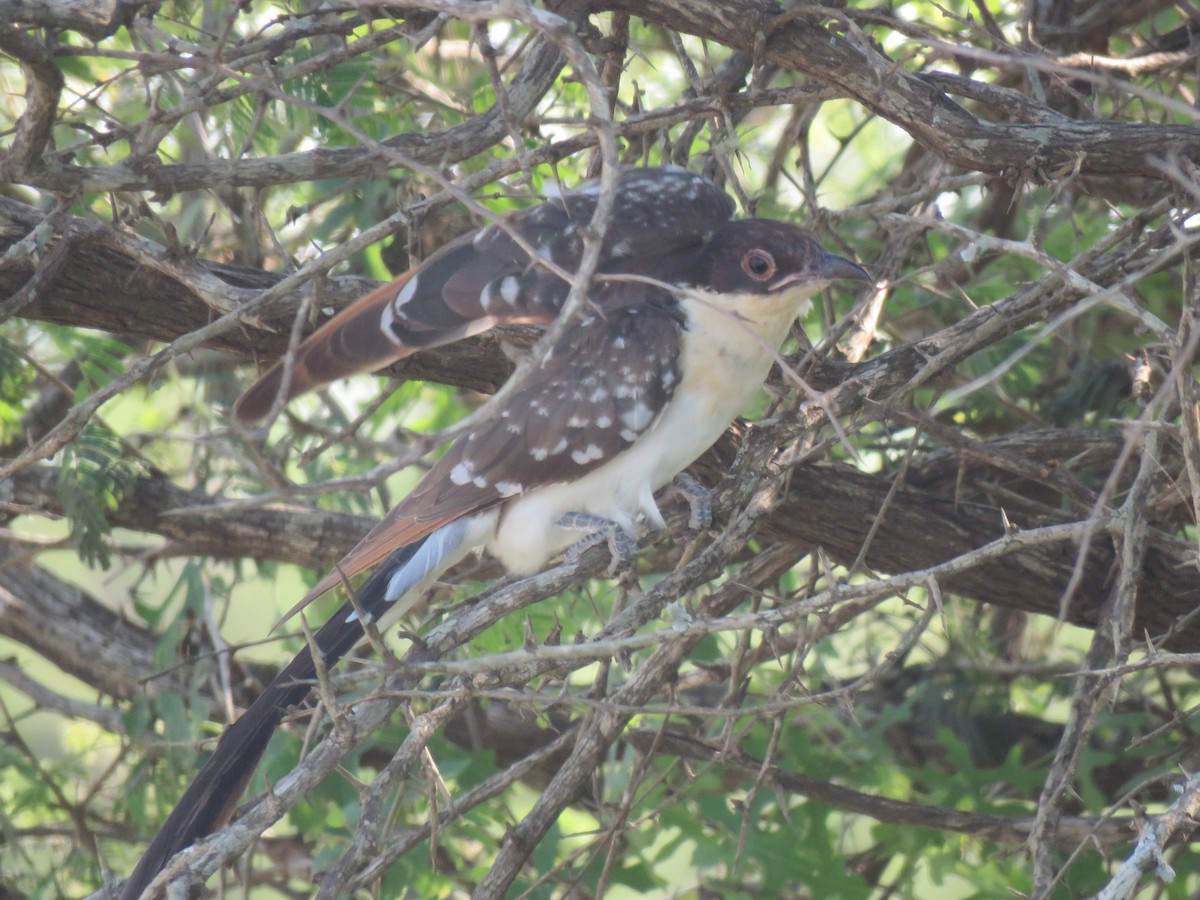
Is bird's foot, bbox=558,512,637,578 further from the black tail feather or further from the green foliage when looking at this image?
the green foliage

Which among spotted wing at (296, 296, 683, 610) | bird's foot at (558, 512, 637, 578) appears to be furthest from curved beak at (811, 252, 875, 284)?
bird's foot at (558, 512, 637, 578)

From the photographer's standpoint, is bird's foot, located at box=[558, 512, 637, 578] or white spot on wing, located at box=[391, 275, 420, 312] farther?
bird's foot, located at box=[558, 512, 637, 578]

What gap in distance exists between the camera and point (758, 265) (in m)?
2.90

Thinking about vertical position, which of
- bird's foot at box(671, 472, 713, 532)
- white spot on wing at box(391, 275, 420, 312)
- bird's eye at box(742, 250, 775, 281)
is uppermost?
white spot on wing at box(391, 275, 420, 312)

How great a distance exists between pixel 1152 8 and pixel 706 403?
78.7 inches

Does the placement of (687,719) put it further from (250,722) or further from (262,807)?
(262,807)

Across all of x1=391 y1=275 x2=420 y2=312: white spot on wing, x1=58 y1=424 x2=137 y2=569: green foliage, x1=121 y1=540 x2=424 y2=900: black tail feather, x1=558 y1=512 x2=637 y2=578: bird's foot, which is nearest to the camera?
x1=121 y1=540 x2=424 y2=900: black tail feather

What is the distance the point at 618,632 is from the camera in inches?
96.2

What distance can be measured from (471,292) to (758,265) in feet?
2.34

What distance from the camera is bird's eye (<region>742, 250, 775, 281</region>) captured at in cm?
289

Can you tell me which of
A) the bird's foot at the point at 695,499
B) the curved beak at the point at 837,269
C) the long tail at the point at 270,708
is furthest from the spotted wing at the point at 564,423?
the curved beak at the point at 837,269

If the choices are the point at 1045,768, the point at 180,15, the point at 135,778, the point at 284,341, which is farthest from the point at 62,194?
the point at 1045,768

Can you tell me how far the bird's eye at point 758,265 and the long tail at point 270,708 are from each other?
0.91 metres

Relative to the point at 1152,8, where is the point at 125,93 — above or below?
above
